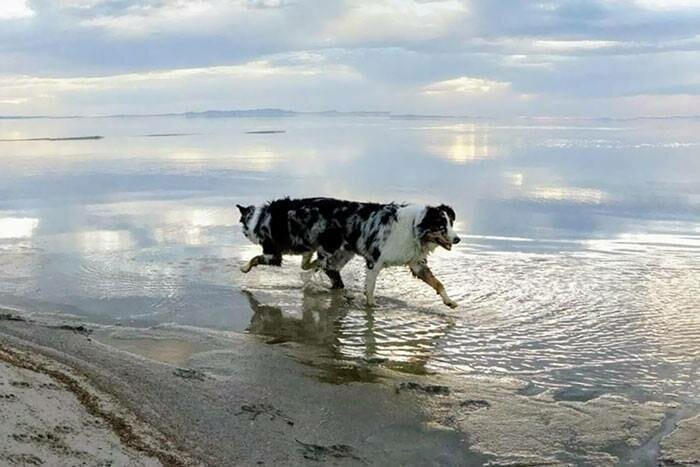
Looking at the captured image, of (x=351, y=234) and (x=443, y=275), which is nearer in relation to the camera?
(x=351, y=234)

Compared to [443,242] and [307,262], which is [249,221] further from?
[443,242]

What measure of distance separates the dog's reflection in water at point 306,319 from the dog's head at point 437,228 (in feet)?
4.66

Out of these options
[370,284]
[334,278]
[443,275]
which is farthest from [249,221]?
[443,275]

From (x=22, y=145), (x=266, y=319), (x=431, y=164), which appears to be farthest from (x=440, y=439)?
(x=22, y=145)

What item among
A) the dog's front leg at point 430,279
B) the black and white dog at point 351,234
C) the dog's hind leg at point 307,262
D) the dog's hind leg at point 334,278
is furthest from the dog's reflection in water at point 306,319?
the dog's front leg at point 430,279

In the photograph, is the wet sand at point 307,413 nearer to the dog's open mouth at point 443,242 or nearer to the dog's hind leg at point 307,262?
the dog's open mouth at point 443,242

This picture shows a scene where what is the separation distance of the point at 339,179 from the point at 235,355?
16.9 m

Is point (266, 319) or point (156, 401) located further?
point (266, 319)

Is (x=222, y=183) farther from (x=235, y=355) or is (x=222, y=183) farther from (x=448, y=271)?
(x=235, y=355)

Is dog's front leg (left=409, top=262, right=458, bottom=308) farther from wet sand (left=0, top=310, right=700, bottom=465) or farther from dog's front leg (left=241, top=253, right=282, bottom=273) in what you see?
wet sand (left=0, top=310, right=700, bottom=465)

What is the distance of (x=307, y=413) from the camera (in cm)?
630

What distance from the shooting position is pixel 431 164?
30.2 metres

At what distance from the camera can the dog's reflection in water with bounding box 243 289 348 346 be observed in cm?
877

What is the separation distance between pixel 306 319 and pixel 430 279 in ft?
5.85
